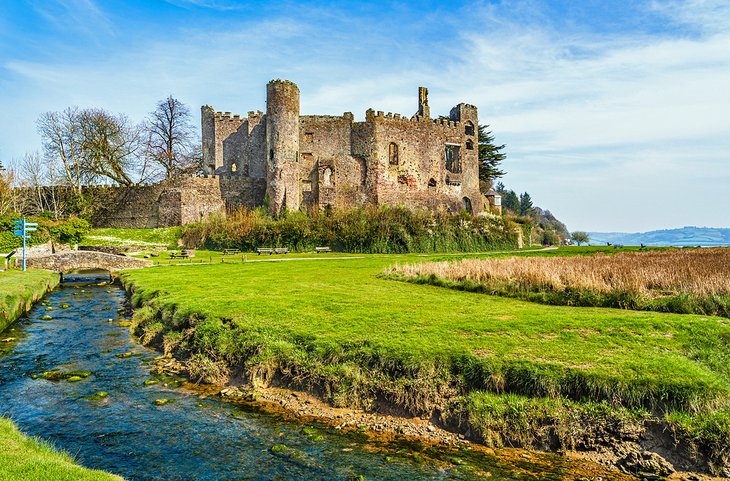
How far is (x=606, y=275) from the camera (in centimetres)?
1475

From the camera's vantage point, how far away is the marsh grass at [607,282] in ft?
39.6

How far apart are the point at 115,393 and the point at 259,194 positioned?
36721 mm

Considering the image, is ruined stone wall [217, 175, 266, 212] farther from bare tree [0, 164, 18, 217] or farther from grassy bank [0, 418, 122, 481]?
grassy bank [0, 418, 122, 481]

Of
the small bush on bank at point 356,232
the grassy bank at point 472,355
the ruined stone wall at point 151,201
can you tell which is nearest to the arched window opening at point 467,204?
the small bush on bank at point 356,232

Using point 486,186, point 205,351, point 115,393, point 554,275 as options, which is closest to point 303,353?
point 205,351

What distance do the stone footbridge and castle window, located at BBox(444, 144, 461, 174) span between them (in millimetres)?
31943

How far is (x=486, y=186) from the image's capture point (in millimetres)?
62156

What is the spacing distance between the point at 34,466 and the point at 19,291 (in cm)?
1436

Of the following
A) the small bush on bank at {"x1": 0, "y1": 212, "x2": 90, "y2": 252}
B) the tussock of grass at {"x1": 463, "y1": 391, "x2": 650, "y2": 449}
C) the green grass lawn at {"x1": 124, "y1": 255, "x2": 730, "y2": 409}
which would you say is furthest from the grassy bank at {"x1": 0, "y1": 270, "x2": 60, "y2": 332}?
the small bush on bank at {"x1": 0, "y1": 212, "x2": 90, "y2": 252}

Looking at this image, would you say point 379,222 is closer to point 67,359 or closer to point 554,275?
point 554,275

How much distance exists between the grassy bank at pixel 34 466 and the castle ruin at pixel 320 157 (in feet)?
123

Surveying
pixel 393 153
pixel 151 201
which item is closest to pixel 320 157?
pixel 393 153

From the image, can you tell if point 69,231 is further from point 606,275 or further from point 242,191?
point 606,275

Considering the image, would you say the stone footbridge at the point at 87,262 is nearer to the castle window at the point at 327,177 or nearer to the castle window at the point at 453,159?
the castle window at the point at 327,177
